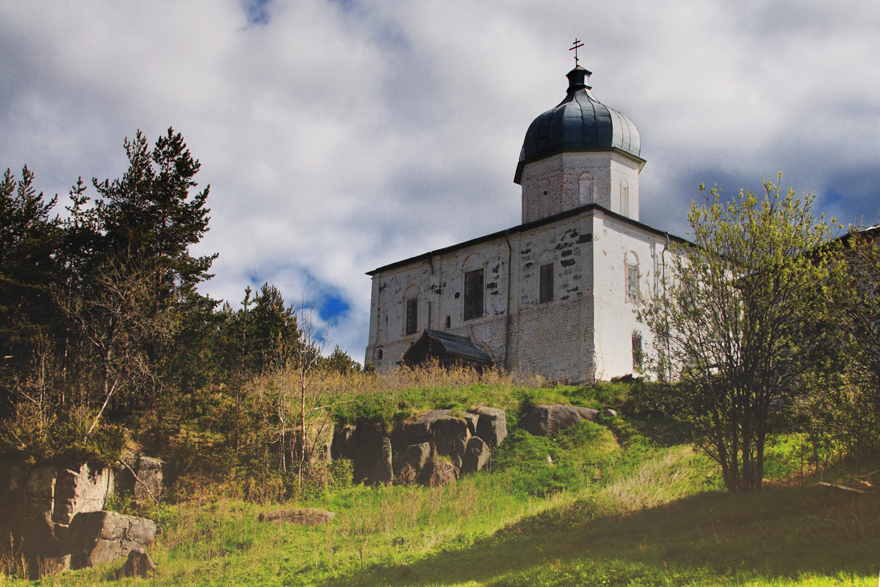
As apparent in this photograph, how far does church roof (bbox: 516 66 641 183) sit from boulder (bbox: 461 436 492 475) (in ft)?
46.7

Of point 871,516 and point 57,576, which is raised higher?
point 871,516

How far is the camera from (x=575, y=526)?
11461 millimetres

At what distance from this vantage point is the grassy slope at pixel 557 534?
28.5 feet

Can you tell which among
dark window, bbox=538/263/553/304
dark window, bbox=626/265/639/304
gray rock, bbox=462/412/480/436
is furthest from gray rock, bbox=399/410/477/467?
dark window, bbox=626/265/639/304

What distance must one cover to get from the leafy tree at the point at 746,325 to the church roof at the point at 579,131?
15.4m

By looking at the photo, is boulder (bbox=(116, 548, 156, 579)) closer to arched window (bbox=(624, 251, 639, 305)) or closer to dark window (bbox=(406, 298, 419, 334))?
arched window (bbox=(624, 251, 639, 305))

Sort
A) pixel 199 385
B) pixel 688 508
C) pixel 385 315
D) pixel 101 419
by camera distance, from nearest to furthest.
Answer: pixel 688 508
pixel 101 419
pixel 199 385
pixel 385 315

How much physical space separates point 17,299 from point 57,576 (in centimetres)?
971

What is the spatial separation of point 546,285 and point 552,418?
9021 mm

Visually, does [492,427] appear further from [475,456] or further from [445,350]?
[445,350]

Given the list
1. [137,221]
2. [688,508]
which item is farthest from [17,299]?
[688,508]

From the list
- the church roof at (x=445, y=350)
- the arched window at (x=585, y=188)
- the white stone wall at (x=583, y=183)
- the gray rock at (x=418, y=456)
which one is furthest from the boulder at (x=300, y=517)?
the arched window at (x=585, y=188)

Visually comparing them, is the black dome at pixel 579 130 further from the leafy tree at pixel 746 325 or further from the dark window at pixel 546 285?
the leafy tree at pixel 746 325

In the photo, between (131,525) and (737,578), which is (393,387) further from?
(737,578)
